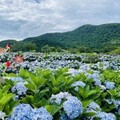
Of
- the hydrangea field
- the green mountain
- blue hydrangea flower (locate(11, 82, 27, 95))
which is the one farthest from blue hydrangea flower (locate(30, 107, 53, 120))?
the green mountain

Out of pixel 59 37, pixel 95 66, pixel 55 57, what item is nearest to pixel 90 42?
pixel 59 37

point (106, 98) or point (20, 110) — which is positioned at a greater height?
point (20, 110)

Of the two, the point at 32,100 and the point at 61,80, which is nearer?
the point at 32,100

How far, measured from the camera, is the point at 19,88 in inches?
168

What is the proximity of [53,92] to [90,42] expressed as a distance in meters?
110

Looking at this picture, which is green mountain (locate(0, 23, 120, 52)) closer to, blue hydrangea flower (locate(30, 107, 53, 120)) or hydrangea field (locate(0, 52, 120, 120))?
hydrangea field (locate(0, 52, 120, 120))

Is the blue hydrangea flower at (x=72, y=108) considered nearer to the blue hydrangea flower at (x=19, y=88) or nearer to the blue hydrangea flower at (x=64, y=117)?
the blue hydrangea flower at (x=64, y=117)

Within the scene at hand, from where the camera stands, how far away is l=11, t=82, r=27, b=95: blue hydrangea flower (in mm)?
4226

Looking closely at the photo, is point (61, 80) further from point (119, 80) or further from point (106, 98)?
point (119, 80)

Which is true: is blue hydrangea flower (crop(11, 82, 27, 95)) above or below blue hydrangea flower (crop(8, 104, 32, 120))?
above

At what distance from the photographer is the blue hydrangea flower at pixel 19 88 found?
13.9 ft

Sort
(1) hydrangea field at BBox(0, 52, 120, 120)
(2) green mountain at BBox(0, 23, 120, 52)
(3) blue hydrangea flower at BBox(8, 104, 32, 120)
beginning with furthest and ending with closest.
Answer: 1. (2) green mountain at BBox(0, 23, 120, 52)
2. (1) hydrangea field at BBox(0, 52, 120, 120)
3. (3) blue hydrangea flower at BBox(8, 104, 32, 120)

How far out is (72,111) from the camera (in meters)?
3.48

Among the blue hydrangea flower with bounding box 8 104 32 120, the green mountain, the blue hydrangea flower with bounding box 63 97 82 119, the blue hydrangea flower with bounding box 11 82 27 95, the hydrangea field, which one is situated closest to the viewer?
the blue hydrangea flower with bounding box 8 104 32 120
